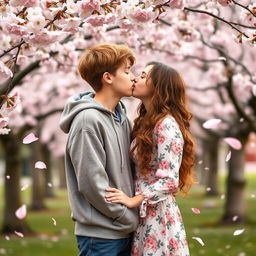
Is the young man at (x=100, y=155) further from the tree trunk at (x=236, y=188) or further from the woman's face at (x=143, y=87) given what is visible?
the tree trunk at (x=236, y=188)

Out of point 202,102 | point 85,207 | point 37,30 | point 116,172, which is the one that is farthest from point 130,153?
point 202,102

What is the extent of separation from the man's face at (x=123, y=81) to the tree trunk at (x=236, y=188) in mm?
9991

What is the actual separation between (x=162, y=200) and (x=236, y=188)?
33.8ft

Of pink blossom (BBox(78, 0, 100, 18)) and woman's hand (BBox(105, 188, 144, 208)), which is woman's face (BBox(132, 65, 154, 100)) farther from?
woman's hand (BBox(105, 188, 144, 208))

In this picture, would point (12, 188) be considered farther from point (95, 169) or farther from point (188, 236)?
point (95, 169)

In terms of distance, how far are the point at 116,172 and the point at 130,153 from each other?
202 mm

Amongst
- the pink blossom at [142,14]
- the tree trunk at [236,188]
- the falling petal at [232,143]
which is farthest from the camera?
the tree trunk at [236,188]

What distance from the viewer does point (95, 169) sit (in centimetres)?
314

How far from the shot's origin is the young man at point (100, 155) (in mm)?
3156

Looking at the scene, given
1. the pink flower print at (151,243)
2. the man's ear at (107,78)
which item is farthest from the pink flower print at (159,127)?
the pink flower print at (151,243)

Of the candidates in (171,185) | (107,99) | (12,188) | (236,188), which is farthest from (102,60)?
(236,188)

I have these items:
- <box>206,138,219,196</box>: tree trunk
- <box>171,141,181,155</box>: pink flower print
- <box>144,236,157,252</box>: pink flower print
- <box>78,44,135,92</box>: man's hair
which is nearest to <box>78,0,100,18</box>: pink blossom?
<box>78,44,135,92</box>: man's hair

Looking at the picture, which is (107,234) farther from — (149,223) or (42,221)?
(42,221)

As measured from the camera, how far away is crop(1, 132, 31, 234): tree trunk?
39.2 ft
